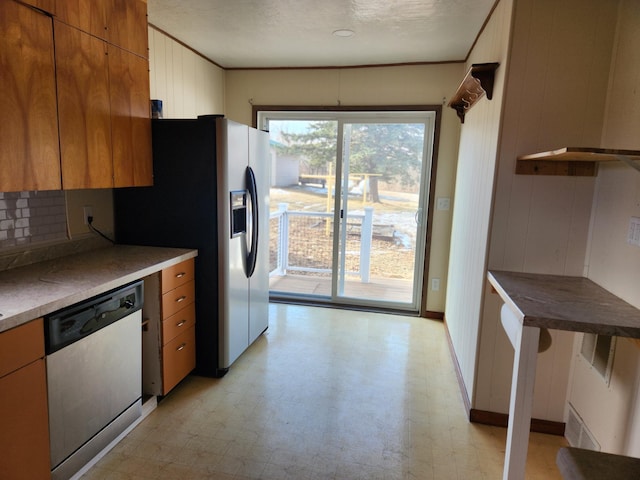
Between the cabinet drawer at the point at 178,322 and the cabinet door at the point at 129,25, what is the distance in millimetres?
1605

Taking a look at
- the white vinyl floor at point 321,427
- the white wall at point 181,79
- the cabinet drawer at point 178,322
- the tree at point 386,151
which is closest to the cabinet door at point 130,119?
the white wall at point 181,79

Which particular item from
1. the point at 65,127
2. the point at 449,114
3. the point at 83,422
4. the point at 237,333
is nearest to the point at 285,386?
the point at 237,333

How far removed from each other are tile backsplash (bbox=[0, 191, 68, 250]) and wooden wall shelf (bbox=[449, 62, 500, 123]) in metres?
2.53

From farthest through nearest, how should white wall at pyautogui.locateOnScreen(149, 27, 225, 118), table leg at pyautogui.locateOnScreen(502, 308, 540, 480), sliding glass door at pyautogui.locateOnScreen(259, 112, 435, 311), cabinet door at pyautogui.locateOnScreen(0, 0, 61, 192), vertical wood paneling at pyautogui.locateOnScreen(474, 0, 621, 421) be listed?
sliding glass door at pyautogui.locateOnScreen(259, 112, 435, 311)
white wall at pyautogui.locateOnScreen(149, 27, 225, 118)
vertical wood paneling at pyautogui.locateOnScreen(474, 0, 621, 421)
cabinet door at pyautogui.locateOnScreen(0, 0, 61, 192)
table leg at pyautogui.locateOnScreen(502, 308, 540, 480)

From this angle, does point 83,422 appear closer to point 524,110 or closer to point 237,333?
point 237,333

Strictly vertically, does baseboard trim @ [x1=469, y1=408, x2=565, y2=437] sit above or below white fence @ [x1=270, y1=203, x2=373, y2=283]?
below

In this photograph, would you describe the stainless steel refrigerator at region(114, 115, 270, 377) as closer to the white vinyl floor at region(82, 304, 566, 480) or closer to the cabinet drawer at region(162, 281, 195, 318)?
the cabinet drawer at region(162, 281, 195, 318)

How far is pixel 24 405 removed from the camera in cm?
146

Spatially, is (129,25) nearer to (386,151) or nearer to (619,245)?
(386,151)

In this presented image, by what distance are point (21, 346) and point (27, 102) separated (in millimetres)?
1023

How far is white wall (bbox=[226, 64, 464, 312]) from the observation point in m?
3.67

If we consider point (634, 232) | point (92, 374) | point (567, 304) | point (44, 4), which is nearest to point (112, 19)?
point (44, 4)

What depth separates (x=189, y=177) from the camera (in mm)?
2553

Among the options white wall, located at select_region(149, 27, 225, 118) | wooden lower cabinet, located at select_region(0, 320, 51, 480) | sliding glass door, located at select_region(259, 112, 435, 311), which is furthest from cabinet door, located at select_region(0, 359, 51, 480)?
sliding glass door, located at select_region(259, 112, 435, 311)
